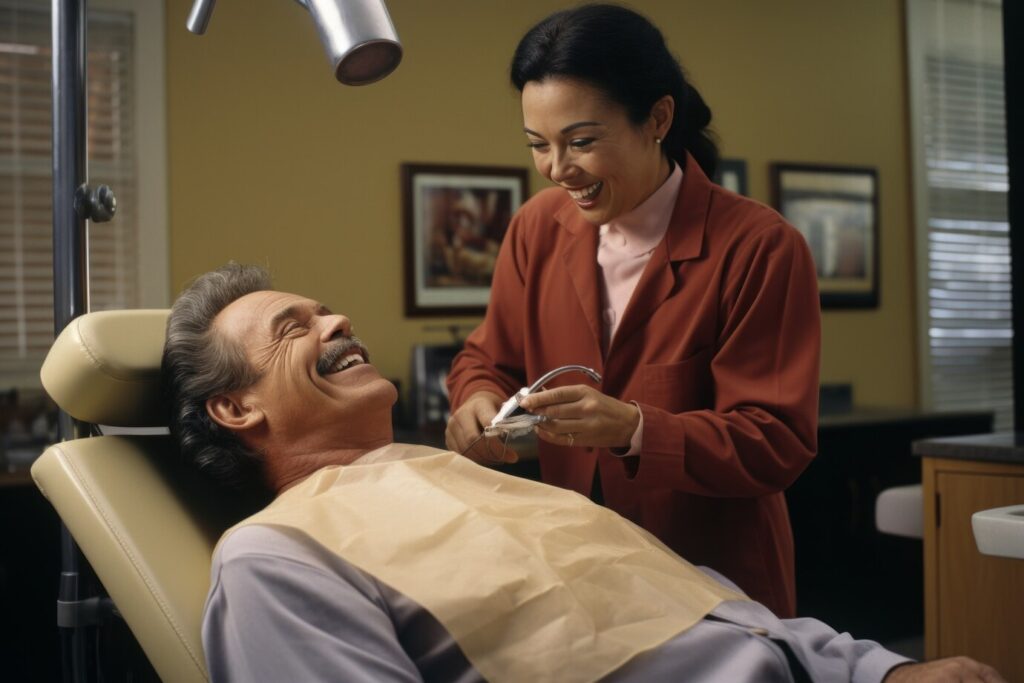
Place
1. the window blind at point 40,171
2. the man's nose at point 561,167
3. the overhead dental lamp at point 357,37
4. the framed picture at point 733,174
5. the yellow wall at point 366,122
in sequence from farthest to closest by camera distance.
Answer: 1. the framed picture at point 733,174
2. the yellow wall at point 366,122
3. the window blind at point 40,171
4. the man's nose at point 561,167
5. the overhead dental lamp at point 357,37

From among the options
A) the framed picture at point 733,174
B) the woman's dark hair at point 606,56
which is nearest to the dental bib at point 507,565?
the woman's dark hair at point 606,56

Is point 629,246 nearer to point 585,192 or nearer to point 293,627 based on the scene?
point 585,192

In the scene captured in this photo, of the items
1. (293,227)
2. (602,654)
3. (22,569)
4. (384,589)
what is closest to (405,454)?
(384,589)

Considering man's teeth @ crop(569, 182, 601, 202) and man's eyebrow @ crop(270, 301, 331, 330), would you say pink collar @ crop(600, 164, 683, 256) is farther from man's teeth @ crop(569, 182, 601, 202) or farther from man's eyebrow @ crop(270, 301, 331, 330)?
man's eyebrow @ crop(270, 301, 331, 330)

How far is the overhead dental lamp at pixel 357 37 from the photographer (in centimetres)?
113

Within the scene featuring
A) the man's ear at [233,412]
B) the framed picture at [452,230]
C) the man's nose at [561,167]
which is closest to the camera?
the man's ear at [233,412]

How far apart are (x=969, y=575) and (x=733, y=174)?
A: 2.51 meters

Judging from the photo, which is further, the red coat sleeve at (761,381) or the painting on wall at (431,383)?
the painting on wall at (431,383)

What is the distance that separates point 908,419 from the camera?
13.9ft

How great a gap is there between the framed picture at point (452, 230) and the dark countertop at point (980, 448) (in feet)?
6.18

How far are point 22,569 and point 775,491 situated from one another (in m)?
2.18

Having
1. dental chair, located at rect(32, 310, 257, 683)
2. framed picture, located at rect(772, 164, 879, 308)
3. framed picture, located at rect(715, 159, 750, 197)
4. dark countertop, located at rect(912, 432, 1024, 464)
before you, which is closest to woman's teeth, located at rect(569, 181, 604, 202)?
dental chair, located at rect(32, 310, 257, 683)

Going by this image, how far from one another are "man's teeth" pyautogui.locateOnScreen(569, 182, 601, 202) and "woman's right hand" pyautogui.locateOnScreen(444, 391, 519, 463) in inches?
14.5

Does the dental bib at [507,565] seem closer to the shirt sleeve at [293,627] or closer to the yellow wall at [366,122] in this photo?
the shirt sleeve at [293,627]
